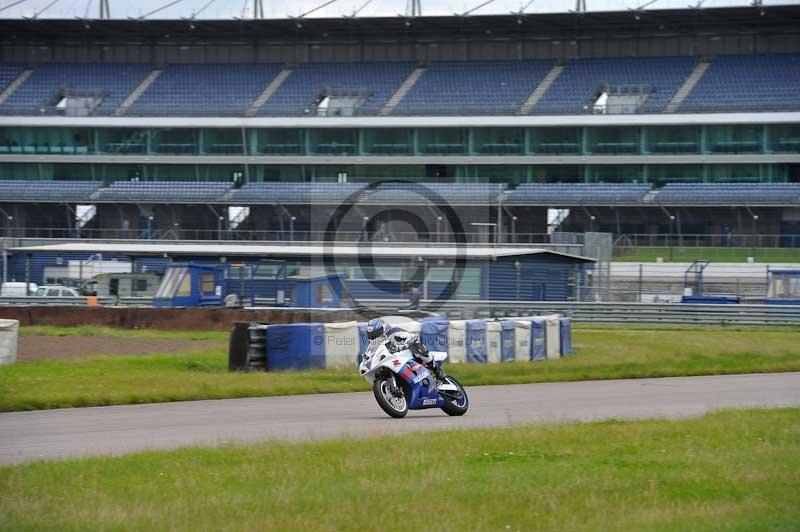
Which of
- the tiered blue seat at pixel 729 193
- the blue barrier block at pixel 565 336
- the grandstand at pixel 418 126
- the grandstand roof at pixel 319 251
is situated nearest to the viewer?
the blue barrier block at pixel 565 336

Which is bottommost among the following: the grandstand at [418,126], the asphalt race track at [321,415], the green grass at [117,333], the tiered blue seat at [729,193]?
the green grass at [117,333]

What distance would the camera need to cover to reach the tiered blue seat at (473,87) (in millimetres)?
60469

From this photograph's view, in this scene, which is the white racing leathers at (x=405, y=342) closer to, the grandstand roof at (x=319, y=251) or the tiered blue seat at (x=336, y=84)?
the grandstand roof at (x=319, y=251)

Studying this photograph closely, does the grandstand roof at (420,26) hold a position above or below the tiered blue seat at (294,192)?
above

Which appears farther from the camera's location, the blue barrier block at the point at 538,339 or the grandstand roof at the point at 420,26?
the grandstand roof at the point at 420,26

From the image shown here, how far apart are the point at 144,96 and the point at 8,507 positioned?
5923 cm

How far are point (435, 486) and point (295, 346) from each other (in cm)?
1245

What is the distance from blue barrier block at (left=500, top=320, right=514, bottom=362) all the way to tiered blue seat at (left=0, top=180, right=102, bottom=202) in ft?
134

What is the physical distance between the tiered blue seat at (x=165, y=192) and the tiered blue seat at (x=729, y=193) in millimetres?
23052

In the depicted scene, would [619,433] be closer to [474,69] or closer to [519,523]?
[519,523]

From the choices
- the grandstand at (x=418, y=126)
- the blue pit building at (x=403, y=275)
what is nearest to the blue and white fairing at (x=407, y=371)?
the blue pit building at (x=403, y=275)

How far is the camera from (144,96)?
64.9 m

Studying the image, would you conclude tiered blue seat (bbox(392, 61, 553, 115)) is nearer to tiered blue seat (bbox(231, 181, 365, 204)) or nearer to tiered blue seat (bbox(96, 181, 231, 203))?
tiered blue seat (bbox(231, 181, 365, 204))

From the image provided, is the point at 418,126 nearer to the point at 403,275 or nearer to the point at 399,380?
the point at 403,275
